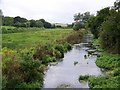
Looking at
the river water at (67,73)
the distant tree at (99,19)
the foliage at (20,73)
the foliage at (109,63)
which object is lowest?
the river water at (67,73)

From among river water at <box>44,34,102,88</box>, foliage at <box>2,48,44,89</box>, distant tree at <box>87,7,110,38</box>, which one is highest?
distant tree at <box>87,7,110,38</box>

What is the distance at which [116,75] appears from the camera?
23.4 m

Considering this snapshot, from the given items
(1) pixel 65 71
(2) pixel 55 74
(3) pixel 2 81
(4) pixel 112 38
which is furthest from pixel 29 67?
(4) pixel 112 38

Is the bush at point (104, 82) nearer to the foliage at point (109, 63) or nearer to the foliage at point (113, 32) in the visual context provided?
the foliage at point (109, 63)

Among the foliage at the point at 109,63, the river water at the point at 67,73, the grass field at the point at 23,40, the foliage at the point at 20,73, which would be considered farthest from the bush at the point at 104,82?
the grass field at the point at 23,40

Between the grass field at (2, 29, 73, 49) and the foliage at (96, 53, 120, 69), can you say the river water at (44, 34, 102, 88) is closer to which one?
the foliage at (96, 53, 120, 69)

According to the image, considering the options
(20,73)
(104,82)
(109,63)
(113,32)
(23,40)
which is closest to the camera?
(20,73)

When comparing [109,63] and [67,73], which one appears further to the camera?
[109,63]

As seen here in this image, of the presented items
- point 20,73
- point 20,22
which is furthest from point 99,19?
point 20,22

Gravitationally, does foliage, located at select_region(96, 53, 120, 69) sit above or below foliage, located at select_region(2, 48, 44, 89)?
below

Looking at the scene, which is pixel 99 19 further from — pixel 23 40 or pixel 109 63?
pixel 109 63

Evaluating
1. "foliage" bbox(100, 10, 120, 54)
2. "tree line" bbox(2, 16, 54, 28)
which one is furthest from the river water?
"tree line" bbox(2, 16, 54, 28)

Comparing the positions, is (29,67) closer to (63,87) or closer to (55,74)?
(63,87)

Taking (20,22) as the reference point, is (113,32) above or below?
above
